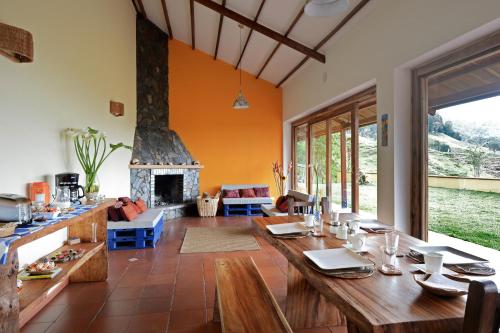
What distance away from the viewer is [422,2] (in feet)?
8.55

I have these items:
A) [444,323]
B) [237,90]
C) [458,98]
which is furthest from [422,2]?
[237,90]

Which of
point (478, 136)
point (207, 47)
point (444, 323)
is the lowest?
point (444, 323)

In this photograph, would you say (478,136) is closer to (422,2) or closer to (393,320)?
(422,2)

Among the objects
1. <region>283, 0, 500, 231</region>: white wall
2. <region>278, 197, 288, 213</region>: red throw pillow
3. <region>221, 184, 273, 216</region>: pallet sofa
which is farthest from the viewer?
<region>221, 184, 273, 216</region>: pallet sofa

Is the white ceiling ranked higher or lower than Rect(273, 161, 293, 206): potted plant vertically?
higher

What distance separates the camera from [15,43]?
1807 mm

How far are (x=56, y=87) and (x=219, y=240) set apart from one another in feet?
9.35

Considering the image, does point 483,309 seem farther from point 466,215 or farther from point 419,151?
point 419,151

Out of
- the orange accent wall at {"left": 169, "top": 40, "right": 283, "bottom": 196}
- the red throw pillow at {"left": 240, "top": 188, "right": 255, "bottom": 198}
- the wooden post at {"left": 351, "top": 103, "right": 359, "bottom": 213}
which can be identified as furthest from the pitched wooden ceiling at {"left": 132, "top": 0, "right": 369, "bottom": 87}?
the red throw pillow at {"left": 240, "top": 188, "right": 255, "bottom": 198}

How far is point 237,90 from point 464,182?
537cm

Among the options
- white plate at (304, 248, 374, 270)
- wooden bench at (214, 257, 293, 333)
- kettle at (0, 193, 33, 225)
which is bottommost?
wooden bench at (214, 257, 293, 333)

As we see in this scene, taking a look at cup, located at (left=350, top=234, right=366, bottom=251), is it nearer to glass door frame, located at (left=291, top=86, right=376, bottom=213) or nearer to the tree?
the tree

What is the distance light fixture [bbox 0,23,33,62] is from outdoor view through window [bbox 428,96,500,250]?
3497 millimetres

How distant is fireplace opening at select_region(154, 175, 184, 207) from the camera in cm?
650
